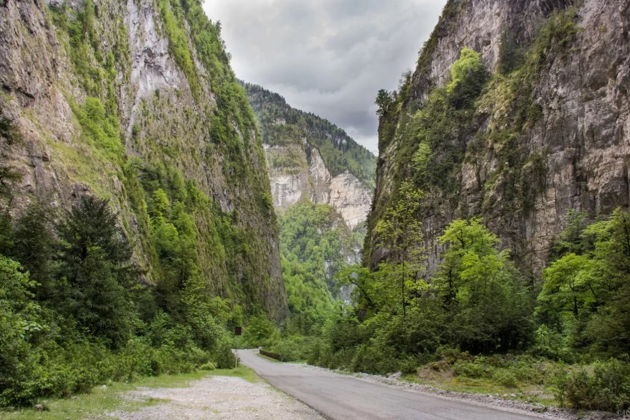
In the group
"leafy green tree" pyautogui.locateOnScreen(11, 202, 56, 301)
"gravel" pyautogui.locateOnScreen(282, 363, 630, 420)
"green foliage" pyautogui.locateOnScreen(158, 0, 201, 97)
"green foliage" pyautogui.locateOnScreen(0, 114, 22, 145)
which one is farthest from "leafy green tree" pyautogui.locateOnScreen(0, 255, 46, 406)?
"green foliage" pyautogui.locateOnScreen(158, 0, 201, 97)

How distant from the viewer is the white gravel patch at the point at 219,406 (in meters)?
9.90

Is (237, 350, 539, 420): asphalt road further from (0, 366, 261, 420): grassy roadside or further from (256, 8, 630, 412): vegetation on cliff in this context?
(0, 366, 261, 420): grassy roadside

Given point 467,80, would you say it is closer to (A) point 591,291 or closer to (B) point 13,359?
(A) point 591,291

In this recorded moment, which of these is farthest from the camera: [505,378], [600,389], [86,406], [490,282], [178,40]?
[178,40]

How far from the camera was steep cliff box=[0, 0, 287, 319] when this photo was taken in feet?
91.7

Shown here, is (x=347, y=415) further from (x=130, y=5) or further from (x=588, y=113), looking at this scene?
(x=130, y=5)

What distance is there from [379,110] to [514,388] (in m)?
58.7

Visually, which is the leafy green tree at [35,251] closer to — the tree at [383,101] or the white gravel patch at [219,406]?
the white gravel patch at [219,406]

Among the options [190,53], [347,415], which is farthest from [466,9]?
[347,415]

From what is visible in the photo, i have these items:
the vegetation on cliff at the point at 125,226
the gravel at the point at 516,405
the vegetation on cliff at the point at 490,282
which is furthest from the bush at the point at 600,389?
the vegetation on cliff at the point at 125,226

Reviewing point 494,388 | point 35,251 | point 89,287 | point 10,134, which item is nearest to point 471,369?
point 494,388

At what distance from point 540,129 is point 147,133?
140 feet

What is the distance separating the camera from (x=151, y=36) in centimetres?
6319

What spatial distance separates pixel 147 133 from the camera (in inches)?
2267
